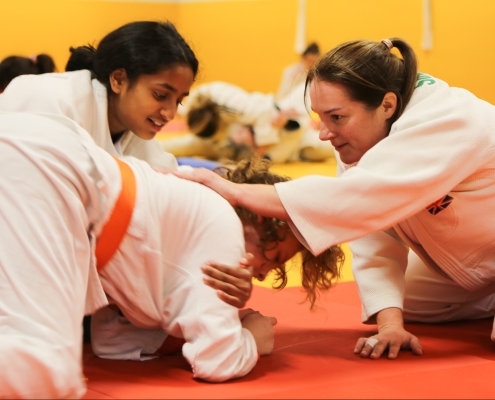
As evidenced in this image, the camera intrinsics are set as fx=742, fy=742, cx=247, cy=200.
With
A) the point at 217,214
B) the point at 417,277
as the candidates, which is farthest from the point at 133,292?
the point at 417,277

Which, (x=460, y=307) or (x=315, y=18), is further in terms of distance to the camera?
(x=315, y=18)

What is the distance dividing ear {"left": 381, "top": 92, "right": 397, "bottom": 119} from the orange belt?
35.8 inches

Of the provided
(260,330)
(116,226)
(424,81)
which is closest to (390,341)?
(260,330)

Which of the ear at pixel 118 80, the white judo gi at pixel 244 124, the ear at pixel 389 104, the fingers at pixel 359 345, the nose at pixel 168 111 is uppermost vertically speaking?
the ear at pixel 389 104

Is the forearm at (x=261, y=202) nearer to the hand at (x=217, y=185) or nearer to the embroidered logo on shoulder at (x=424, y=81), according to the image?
the hand at (x=217, y=185)

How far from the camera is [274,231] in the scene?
7.29 feet

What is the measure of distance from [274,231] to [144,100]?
79 centimetres

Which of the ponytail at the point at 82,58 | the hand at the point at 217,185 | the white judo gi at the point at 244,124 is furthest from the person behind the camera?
the white judo gi at the point at 244,124

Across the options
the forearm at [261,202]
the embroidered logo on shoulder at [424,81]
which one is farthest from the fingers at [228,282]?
the embroidered logo on shoulder at [424,81]

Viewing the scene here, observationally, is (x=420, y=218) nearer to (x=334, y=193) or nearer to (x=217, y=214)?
(x=334, y=193)

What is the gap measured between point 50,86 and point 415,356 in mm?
1493

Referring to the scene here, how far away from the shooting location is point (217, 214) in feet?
6.37

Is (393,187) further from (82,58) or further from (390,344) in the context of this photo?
(82,58)

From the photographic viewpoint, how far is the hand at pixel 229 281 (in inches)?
73.5
